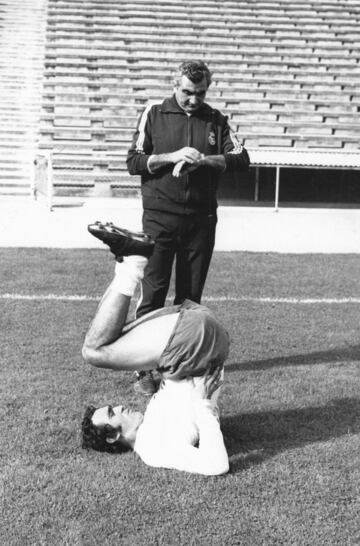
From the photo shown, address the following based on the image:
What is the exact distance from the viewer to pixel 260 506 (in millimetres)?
2734

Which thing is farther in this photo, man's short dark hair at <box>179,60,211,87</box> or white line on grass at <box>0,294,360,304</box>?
white line on grass at <box>0,294,360,304</box>

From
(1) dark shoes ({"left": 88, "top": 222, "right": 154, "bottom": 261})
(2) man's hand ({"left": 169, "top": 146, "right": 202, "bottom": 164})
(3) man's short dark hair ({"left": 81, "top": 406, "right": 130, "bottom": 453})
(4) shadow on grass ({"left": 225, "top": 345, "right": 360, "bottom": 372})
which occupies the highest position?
(2) man's hand ({"left": 169, "top": 146, "right": 202, "bottom": 164})

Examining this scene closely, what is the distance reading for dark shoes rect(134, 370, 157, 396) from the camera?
4.02 metres

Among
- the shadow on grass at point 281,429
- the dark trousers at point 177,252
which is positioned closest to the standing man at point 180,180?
the dark trousers at point 177,252

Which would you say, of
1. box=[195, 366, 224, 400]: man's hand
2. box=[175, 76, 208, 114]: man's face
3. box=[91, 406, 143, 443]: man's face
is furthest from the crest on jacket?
box=[91, 406, 143, 443]: man's face

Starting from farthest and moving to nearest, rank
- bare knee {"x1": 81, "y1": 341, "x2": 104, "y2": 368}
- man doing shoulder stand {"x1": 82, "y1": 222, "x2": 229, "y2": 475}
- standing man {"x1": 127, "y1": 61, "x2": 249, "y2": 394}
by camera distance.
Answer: standing man {"x1": 127, "y1": 61, "x2": 249, "y2": 394} < bare knee {"x1": 81, "y1": 341, "x2": 104, "y2": 368} < man doing shoulder stand {"x1": 82, "y1": 222, "x2": 229, "y2": 475}

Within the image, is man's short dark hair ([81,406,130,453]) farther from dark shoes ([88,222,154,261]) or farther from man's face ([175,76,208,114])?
man's face ([175,76,208,114])

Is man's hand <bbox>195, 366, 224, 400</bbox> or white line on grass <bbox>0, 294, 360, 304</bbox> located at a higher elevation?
man's hand <bbox>195, 366, 224, 400</bbox>

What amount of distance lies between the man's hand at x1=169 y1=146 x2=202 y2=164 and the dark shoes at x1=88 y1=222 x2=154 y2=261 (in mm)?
805

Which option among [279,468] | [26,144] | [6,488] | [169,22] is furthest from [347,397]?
[169,22]

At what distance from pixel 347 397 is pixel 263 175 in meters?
10.9

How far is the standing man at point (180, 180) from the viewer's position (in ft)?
13.6

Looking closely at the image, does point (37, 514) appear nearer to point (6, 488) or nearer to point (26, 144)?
point (6, 488)

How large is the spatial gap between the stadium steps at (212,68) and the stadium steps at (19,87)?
1.85 feet
